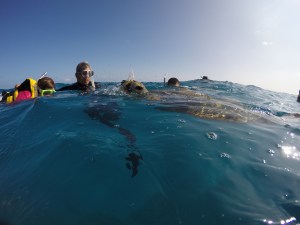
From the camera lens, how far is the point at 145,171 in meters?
3.24

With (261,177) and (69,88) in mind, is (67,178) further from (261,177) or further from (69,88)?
(69,88)

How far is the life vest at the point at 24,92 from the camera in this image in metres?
8.36

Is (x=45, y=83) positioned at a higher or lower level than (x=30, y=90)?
higher

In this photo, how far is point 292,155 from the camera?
4.32 m

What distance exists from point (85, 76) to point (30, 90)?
1953 mm

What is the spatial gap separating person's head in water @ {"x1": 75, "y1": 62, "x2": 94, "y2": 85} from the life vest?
1.54 meters

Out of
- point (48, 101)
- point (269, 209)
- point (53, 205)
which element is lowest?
point (269, 209)

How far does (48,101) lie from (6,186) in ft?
13.5

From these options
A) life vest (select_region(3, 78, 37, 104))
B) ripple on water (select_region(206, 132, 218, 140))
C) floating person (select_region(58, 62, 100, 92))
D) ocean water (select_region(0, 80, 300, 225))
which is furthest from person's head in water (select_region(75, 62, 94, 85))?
ripple on water (select_region(206, 132, 218, 140))

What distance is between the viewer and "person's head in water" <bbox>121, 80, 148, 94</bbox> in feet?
27.7

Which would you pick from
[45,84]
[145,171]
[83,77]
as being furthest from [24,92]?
[145,171]

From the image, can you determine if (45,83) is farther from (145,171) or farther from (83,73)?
(145,171)

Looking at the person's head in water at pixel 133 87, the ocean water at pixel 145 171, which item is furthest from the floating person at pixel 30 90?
the ocean water at pixel 145 171

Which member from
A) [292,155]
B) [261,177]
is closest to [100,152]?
[261,177]
